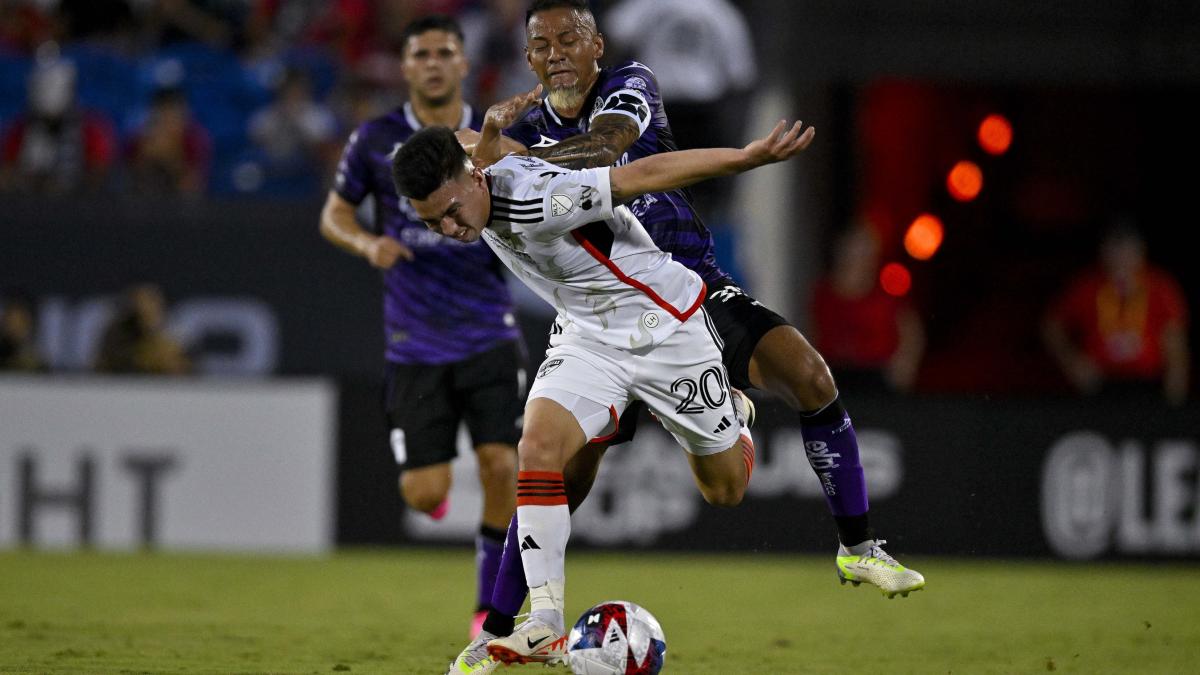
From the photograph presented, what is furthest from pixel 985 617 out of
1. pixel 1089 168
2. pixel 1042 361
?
pixel 1089 168

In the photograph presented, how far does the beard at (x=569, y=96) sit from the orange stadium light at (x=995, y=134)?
11.2 meters

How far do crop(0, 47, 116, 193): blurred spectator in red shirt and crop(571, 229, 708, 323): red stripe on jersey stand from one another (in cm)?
922

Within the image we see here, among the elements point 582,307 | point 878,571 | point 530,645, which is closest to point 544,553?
point 530,645

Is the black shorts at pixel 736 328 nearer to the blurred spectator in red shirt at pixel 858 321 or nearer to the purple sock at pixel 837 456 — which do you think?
the purple sock at pixel 837 456

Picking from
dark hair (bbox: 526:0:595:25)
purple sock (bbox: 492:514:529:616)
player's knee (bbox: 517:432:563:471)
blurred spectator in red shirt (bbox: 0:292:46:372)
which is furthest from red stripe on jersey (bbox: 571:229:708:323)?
blurred spectator in red shirt (bbox: 0:292:46:372)

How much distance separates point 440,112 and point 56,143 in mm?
7394

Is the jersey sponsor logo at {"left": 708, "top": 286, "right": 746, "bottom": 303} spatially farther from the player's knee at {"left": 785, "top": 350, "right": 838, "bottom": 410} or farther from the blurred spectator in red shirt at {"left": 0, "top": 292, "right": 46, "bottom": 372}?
the blurred spectator in red shirt at {"left": 0, "top": 292, "right": 46, "bottom": 372}

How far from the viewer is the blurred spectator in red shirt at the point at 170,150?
1402 centimetres

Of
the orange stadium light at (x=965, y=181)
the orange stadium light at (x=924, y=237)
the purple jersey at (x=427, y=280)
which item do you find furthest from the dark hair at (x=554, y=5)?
the orange stadium light at (x=965, y=181)

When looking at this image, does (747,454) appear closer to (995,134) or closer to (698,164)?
(698,164)

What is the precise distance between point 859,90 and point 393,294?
31.1 feet

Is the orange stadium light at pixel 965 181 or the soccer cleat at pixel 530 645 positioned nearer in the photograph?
the soccer cleat at pixel 530 645

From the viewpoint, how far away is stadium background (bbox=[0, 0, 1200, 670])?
37.8 ft

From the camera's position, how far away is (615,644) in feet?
18.6
